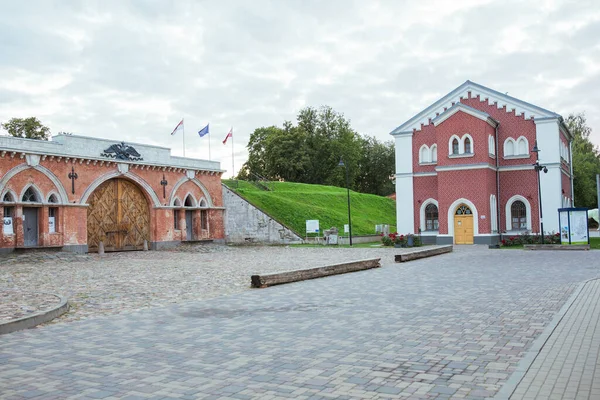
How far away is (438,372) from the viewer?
6.23 metres

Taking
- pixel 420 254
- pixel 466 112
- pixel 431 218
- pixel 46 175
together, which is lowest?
pixel 420 254

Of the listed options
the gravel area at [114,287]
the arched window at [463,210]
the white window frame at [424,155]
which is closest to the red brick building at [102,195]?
the gravel area at [114,287]

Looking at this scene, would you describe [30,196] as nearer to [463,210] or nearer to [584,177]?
[463,210]

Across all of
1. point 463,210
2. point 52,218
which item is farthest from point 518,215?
point 52,218

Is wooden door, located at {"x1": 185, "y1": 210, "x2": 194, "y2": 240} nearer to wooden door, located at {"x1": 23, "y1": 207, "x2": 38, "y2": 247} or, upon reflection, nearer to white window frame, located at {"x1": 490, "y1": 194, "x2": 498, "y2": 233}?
wooden door, located at {"x1": 23, "y1": 207, "x2": 38, "y2": 247}

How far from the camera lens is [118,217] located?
35031 mm

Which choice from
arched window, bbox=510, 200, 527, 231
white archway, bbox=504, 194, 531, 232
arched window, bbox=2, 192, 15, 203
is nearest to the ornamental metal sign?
arched window, bbox=2, 192, 15, 203

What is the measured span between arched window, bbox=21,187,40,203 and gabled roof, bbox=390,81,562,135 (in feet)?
80.1

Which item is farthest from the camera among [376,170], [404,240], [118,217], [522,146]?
[376,170]

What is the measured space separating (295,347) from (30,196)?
26771 millimetres

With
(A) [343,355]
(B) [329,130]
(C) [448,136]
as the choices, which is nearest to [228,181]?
(C) [448,136]

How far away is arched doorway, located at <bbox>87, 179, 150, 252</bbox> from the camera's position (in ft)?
110

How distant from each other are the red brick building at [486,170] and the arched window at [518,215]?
0.06 m

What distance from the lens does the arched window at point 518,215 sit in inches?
1490
